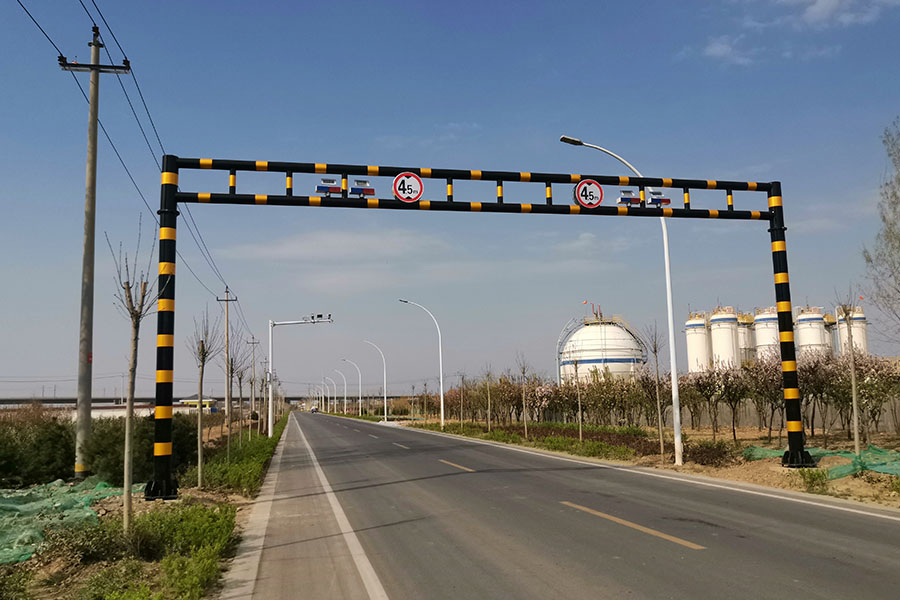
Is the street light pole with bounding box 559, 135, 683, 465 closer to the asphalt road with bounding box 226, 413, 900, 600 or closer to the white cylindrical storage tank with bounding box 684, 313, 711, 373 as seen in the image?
the asphalt road with bounding box 226, 413, 900, 600

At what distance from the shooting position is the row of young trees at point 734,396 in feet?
74.0

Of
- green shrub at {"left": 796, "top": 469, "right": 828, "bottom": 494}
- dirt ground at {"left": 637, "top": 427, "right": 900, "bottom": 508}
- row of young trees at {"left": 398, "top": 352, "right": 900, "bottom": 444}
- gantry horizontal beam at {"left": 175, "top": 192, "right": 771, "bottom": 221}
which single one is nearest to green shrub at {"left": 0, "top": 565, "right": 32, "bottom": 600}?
gantry horizontal beam at {"left": 175, "top": 192, "right": 771, "bottom": 221}

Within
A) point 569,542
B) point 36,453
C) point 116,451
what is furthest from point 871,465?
point 36,453

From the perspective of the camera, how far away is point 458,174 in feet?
47.0

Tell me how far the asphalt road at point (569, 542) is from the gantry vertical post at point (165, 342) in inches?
82.5

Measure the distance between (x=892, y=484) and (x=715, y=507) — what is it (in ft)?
12.2

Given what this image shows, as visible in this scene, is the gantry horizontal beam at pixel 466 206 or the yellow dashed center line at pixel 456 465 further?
the yellow dashed center line at pixel 456 465

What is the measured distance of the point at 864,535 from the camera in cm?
806

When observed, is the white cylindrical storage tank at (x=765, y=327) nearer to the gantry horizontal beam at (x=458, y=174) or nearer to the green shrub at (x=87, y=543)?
the gantry horizontal beam at (x=458, y=174)

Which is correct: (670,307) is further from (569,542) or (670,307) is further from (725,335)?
(725,335)

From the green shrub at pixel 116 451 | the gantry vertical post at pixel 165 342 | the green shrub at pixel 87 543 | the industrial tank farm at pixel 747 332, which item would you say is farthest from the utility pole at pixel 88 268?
the industrial tank farm at pixel 747 332

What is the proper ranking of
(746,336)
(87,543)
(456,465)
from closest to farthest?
1. (87,543)
2. (456,465)
3. (746,336)

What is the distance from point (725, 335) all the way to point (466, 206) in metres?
48.3

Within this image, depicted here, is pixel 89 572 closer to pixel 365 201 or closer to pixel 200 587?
pixel 200 587
